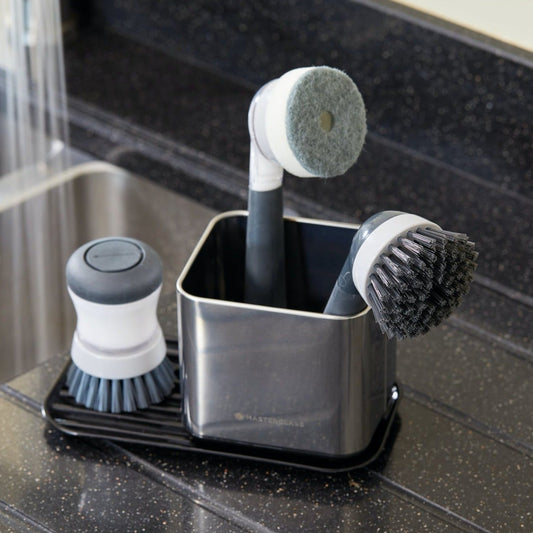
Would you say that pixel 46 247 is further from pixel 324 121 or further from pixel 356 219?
pixel 324 121

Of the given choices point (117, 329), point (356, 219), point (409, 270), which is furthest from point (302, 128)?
point (356, 219)

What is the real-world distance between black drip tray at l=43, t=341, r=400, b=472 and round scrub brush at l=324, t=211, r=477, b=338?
0.15 meters

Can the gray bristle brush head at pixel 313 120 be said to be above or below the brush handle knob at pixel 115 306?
above

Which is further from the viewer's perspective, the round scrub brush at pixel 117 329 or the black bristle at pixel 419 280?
the round scrub brush at pixel 117 329

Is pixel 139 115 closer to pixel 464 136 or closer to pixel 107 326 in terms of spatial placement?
pixel 464 136

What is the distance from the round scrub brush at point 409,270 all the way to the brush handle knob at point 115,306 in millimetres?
177

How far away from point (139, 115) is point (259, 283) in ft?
1.76

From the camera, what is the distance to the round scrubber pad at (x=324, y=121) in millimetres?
655

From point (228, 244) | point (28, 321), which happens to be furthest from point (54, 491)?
point (28, 321)

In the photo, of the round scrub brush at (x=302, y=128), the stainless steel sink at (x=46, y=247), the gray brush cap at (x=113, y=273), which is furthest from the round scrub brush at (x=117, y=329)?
the stainless steel sink at (x=46, y=247)

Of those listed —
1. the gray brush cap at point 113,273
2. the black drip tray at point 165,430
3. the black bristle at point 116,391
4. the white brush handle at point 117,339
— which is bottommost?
the black drip tray at point 165,430

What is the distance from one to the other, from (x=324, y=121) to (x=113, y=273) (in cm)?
19

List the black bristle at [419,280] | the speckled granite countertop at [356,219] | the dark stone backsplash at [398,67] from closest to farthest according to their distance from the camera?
the black bristle at [419,280] → the speckled granite countertop at [356,219] → the dark stone backsplash at [398,67]

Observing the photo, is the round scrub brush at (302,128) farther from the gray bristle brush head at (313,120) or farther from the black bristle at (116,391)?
the black bristle at (116,391)
